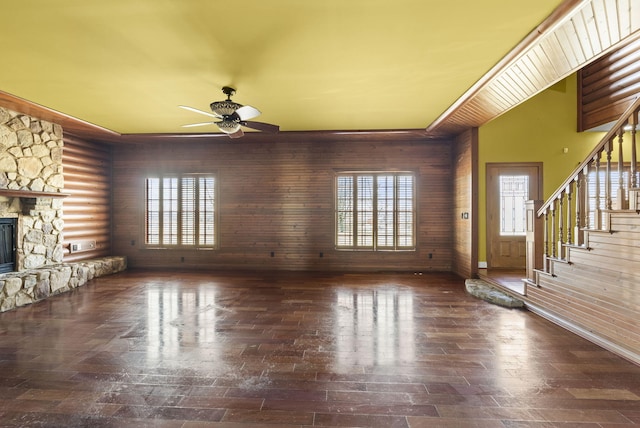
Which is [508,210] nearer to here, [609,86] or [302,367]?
[609,86]

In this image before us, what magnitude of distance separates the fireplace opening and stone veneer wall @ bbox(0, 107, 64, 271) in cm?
6

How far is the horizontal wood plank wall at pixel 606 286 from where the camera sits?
282cm

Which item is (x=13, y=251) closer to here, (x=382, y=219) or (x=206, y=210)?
(x=206, y=210)

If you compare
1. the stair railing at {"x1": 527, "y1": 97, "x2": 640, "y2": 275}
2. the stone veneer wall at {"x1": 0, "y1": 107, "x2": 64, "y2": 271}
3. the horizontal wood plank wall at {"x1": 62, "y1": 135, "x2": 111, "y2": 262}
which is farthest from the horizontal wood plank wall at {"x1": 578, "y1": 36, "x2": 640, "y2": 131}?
the horizontal wood plank wall at {"x1": 62, "y1": 135, "x2": 111, "y2": 262}

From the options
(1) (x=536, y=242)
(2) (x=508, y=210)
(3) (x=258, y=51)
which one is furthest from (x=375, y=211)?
(3) (x=258, y=51)

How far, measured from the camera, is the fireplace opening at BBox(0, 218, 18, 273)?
189 inches

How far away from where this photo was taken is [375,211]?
6879 millimetres

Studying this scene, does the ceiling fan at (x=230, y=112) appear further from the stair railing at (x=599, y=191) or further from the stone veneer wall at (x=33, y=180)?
the stair railing at (x=599, y=191)

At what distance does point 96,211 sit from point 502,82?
821 cm

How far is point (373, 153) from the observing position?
22.3 feet

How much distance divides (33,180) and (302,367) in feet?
19.4

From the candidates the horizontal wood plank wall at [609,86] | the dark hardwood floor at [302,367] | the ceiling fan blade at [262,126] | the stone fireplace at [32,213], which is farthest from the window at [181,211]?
the horizontal wood plank wall at [609,86]

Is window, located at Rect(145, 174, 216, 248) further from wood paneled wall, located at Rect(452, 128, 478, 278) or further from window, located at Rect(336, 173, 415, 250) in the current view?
wood paneled wall, located at Rect(452, 128, 478, 278)

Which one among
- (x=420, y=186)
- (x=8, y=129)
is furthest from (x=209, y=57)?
(x=420, y=186)
